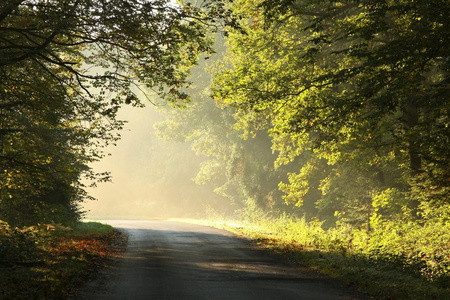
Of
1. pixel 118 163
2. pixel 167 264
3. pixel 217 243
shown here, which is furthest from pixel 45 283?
pixel 118 163

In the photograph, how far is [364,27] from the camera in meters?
12.8

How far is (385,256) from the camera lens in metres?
13.1

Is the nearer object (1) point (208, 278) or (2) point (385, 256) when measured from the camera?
(1) point (208, 278)

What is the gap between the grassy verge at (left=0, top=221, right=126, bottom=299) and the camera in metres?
8.74

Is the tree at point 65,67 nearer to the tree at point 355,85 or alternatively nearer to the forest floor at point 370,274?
the tree at point 355,85

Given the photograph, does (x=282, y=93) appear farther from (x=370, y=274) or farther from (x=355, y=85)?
(x=370, y=274)

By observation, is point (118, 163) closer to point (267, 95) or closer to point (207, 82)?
point (207, 82)

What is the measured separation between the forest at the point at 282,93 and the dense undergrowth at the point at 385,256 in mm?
112

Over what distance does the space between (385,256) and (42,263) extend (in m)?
9.76

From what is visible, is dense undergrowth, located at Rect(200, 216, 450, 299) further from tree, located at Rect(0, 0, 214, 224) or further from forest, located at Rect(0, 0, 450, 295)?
tree, located at Rect(0, 0, 214, 224)

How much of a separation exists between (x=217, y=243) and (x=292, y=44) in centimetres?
1014

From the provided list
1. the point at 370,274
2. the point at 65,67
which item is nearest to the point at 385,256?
the point at 370,274

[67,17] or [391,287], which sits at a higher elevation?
[67,17]

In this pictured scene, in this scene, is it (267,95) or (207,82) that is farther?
(207,82)
